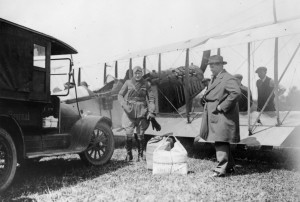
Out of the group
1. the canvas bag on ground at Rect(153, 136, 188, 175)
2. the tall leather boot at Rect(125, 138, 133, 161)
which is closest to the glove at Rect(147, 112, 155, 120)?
the tall leather boot at Rect(125, 138, 133, 161)

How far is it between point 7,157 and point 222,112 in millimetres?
3278

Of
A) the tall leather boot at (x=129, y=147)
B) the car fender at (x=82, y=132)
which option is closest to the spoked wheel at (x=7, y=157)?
the car fender at (x=82, y=132)

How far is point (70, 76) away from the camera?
6.07m

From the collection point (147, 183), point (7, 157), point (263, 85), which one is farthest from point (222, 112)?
point (263, 85)

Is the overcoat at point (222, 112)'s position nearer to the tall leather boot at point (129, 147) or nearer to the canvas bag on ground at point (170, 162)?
the canvas bag on ground at point (170, 162)

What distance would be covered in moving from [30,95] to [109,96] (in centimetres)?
581

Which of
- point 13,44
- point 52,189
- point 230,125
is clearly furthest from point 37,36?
point 230,125

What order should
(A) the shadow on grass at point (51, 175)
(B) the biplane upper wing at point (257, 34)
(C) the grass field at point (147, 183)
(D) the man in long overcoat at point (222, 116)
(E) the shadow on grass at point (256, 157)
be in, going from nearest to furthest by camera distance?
(C) the grass field at point (147, 183) → (A) the shadow on grass at point (51, 175) → (D) the man in long overcoat at point (222, 116) → (E) the shadow on grass at point (256, 157) → (B) the biplane upper wing at point (257, 34)

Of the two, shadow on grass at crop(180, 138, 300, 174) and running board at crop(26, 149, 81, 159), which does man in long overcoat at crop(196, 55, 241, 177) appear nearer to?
shadow on grass at crop(180, 138, 300, 174)

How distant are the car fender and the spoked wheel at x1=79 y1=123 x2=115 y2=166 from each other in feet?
0.49

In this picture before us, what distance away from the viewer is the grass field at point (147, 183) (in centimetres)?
404

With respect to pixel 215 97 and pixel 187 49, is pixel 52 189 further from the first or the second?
pixel 187 49

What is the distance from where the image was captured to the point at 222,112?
17.3 ft

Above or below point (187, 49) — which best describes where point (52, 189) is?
below
